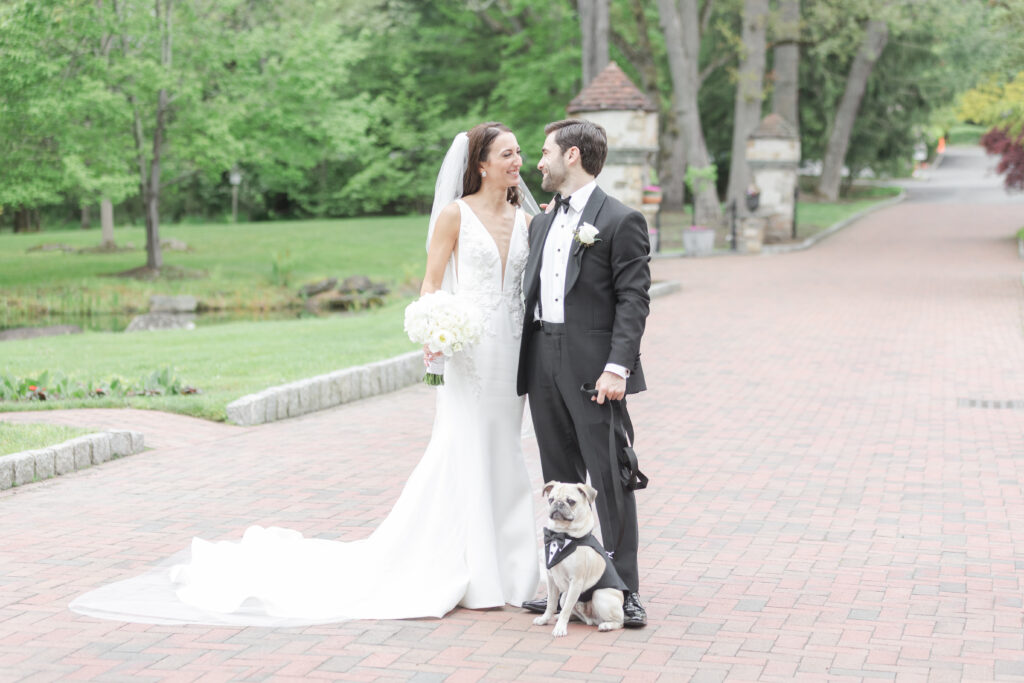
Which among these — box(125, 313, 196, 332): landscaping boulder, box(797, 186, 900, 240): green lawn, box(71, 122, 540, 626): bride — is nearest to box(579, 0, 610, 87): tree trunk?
box(797, 186, 900, 240): green lawn

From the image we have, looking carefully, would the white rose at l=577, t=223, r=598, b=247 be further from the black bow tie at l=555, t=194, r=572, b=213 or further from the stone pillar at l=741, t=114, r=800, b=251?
the stone pillar at l=741, t=114, r=800, b=251

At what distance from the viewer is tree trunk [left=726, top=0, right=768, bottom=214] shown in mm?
35000

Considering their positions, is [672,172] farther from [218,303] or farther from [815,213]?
[218,303]

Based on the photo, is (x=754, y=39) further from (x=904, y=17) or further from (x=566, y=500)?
(x=566, y=500)

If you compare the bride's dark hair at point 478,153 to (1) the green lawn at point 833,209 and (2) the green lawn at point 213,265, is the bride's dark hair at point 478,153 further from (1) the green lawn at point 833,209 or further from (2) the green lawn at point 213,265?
(1) the green lawn at point 833,209

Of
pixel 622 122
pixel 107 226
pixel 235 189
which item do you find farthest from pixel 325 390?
pixel 235 189

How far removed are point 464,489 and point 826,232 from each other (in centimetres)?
3317

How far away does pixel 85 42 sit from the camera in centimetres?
2419

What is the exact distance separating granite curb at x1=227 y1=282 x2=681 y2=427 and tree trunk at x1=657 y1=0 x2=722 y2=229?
2235 cm

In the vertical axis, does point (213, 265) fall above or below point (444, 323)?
below

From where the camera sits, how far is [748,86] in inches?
1388

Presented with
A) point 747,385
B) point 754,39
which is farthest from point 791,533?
point 754,39

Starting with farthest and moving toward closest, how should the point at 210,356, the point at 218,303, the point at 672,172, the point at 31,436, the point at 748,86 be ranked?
the point at 672,172, the point at 748,86, the point at 218,303, the point at 210,356, the point at 31,436

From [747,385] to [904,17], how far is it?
102ft
